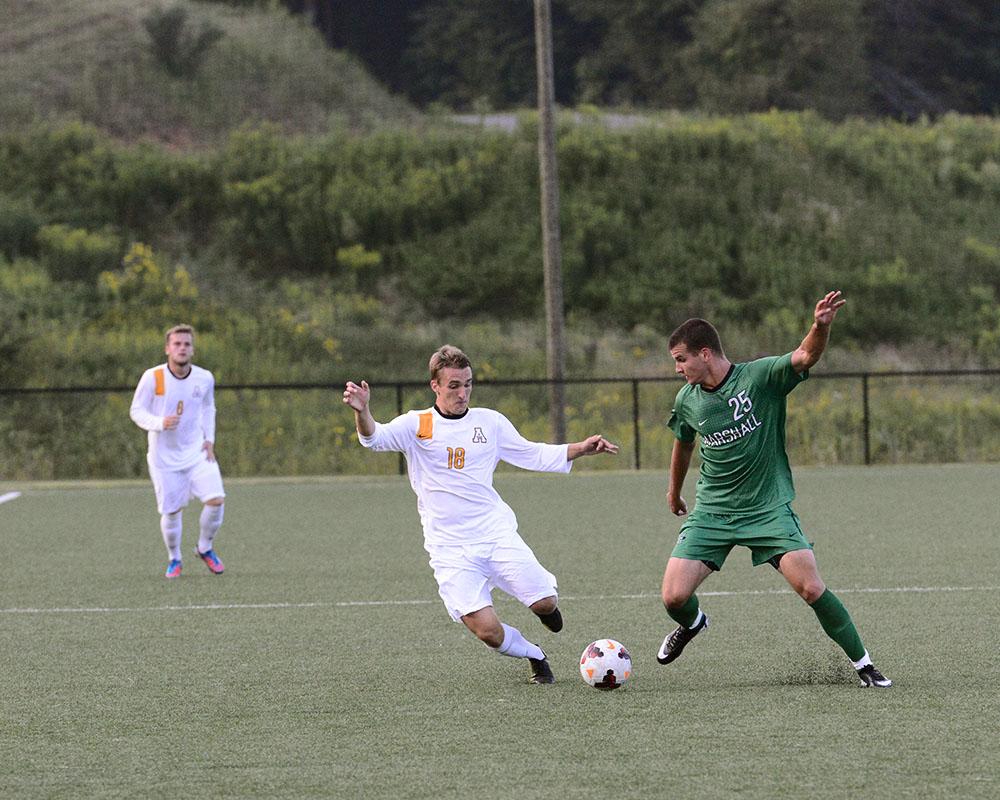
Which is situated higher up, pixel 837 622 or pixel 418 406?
pixel 418 406

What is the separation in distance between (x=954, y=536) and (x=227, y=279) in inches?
964

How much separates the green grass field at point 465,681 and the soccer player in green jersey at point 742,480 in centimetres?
42

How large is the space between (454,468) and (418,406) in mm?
21000

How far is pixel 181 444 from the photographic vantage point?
1280 centimetres

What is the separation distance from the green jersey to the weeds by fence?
15895mm

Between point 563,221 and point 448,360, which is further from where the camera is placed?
point 563,221

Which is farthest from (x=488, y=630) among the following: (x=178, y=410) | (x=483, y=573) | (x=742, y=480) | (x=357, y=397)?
(x=178, y=410)

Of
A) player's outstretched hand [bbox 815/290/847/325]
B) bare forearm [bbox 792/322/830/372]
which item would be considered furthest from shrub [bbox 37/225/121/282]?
player's outstretched hand [bbox 815/290/847/325]

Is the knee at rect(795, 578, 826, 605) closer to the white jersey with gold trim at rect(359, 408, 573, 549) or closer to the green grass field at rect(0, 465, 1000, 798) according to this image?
the green grass field at rect(0, 465, 1000, 798)

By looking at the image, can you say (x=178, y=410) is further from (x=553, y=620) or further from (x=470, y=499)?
(x=553, y=620)

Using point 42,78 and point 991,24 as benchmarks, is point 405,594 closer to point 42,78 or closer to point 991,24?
point 42,78

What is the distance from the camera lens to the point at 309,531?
15883 millimetres

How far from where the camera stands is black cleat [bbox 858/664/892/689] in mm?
7238

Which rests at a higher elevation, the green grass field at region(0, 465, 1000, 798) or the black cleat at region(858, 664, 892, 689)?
the black cleat at region(858, 664, 892, 689)
